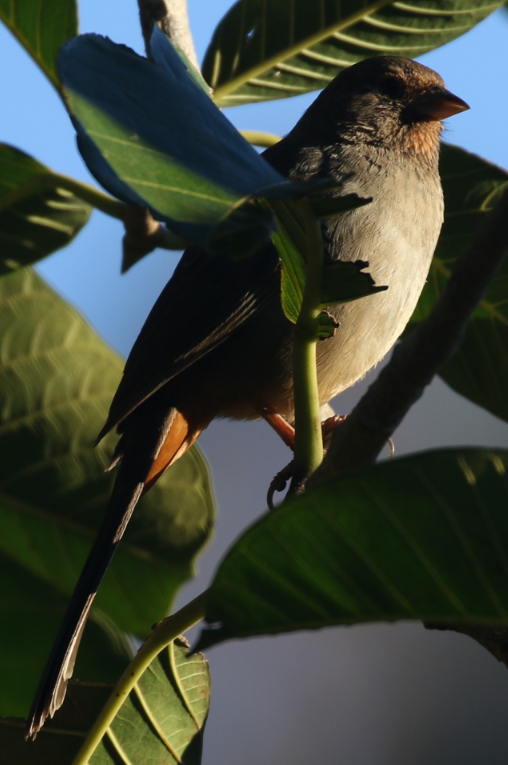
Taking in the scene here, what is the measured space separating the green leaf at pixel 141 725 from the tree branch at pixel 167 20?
1884 millimetres

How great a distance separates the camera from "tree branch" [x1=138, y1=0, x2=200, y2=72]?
274 cm

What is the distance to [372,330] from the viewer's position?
2.83 metres

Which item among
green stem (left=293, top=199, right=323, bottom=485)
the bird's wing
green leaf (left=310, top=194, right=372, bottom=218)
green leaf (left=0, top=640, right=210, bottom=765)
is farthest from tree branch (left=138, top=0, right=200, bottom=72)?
green leaf (left=0, top=640, right=210, bottom=765)

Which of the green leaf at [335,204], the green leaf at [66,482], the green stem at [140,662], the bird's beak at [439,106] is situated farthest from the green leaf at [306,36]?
the green stem at [140,662]

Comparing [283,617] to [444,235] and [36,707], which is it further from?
[444,235]

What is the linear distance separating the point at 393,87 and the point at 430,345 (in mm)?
2421

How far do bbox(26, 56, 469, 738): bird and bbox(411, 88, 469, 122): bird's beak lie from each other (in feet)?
0.56

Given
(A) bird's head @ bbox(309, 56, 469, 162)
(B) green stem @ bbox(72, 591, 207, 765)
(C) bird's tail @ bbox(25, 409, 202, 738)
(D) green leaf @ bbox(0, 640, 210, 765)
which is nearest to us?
(B) green stem @ bbox(72, 591, 207, 765)

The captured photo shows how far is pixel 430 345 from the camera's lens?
134 cm

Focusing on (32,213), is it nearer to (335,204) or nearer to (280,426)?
(280,426)

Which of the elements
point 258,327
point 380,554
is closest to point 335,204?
point 380,554

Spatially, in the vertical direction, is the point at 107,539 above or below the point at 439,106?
below

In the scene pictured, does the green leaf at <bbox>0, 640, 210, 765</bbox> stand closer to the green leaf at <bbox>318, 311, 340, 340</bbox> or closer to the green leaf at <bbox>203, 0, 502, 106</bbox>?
the green leaf at <bbox>318, 311, 340, 340</bbox>

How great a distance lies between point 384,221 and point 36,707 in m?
1.84
